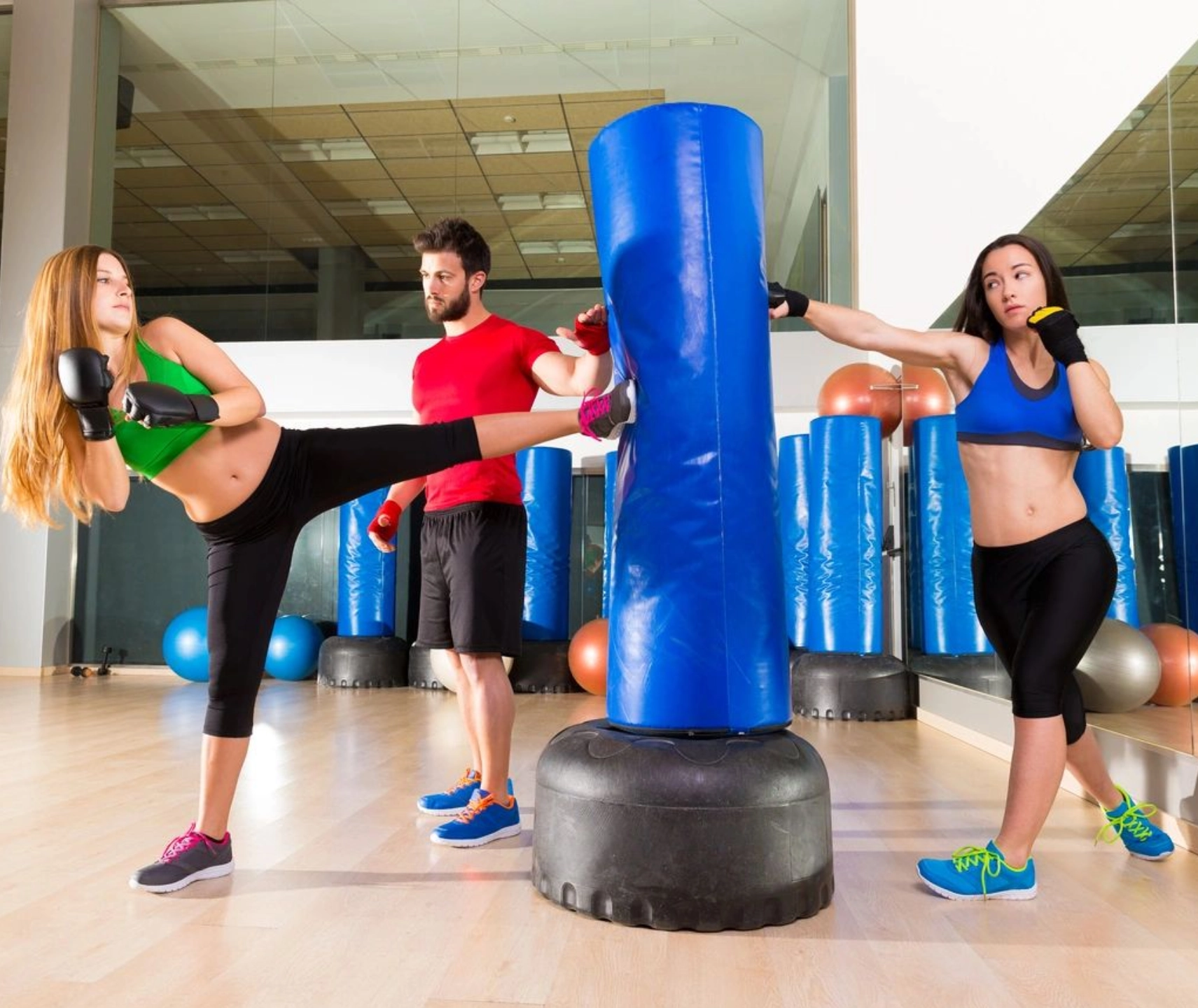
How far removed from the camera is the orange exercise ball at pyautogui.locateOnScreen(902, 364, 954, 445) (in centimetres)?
478

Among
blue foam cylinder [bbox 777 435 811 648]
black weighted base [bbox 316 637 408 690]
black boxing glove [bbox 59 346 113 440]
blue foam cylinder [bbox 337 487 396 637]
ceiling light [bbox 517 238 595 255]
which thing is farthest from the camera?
ceiling light [bbox 517 238 595 255]

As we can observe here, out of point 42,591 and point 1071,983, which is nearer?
point 1071,983

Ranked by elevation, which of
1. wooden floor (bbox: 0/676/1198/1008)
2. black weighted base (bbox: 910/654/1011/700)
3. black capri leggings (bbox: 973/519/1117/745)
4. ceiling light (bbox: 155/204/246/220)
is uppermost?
ceiling light (bbox: 155/204/246/220)

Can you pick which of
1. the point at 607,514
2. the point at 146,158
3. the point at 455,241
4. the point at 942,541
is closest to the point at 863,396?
the point at 942,541

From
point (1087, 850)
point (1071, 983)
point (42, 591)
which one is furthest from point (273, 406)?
point (1071, 983)

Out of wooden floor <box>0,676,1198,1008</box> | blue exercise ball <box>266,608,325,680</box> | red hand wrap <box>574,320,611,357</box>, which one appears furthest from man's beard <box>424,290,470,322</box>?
blue exercise ball <box>266,608,325,680</box>

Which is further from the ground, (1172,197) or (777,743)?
(1172,197)

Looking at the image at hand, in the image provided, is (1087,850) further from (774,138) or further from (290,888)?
(774,138)

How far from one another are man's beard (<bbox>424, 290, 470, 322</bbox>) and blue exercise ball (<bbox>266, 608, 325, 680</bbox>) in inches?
167

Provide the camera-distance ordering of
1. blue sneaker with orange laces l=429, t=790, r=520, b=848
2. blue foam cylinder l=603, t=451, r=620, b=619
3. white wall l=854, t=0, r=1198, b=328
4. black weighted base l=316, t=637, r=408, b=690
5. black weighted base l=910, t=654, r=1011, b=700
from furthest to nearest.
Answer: black weighted base l=316, t=637, r=408, b=690 → blue foam cylinder l=603, t=451, r=620, b=619 → black weighted base l=910, t=654, r=1011, b=700 → white wall l=854, t=0, r=1198, b=328 → blue sneaker with orange laces l=429, t=790, r=520, b=848

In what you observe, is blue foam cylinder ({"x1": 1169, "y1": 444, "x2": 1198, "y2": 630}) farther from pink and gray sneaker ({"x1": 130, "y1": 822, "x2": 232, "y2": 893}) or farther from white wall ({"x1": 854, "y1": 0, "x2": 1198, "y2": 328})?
pink and gray sneaker ({"x1": 130, "y1": 822, "x2": 232, "y2": 893})

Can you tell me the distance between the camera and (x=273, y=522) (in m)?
Result: 2.07

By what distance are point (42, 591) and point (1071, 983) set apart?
6.87 metres

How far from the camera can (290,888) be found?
201 centimetres
